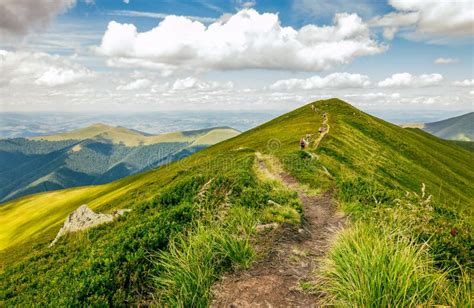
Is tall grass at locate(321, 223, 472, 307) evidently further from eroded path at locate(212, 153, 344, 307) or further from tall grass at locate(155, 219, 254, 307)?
tall grass at locate(155, 219, 254, 307)

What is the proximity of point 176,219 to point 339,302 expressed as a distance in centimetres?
647

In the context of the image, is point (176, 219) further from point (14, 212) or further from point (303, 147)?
point (14, 212)

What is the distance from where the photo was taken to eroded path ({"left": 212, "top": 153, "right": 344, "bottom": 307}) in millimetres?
7148

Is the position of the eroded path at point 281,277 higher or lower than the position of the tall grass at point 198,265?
lower

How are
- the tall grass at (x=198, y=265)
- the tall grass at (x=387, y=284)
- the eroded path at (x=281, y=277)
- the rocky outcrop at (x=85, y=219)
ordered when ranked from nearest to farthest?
1. the tall grass at (x=387, y=284)
2. the tall grass at (x=198, y=265)
3. the eroded path at (x=281, y=277)
4. the rocky outcrop at (x=85, y=219)

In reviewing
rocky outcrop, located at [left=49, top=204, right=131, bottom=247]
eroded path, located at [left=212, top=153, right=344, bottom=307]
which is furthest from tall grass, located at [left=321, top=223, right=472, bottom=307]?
rocky outcrop, located at [left=49, top=204, right=131, bottom=247]

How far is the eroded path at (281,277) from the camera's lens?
715 centimetres

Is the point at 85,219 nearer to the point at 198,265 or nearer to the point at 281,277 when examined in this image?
the point at 198,265

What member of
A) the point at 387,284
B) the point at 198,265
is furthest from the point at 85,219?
the point at 387,284

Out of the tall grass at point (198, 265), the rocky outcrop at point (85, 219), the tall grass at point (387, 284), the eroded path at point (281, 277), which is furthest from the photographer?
the rocky outcrop at point (85, 219)

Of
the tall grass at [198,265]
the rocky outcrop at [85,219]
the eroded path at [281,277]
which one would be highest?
the tall grass at [198,265]

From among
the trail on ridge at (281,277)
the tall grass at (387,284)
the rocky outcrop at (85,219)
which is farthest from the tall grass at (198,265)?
the rocky outcrop at (85,219)

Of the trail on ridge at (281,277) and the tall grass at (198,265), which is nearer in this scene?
the tall grass at (198,265)

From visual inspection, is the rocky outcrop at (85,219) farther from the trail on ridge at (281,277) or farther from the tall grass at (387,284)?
the tall grass at (387,284)
